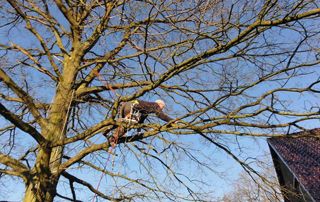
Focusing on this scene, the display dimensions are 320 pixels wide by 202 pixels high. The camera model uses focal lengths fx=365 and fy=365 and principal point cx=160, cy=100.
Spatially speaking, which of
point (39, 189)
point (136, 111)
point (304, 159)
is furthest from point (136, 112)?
point (304, 159)

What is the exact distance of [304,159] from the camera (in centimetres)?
967

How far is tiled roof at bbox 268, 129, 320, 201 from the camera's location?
8455mm

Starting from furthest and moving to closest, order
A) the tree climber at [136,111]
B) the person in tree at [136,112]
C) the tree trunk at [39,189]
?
1. the tree climber at [136,111]
2. the person in tree at [136,112]
3. the tree trunk at [39,189]

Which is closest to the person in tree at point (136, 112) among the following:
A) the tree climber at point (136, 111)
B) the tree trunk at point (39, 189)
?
the tree climber at point (136, 111)

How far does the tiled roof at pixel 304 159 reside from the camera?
8455mm

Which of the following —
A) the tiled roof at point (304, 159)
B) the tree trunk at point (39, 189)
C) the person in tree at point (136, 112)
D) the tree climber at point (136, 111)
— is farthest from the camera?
the tiled roof at point (304, 159)

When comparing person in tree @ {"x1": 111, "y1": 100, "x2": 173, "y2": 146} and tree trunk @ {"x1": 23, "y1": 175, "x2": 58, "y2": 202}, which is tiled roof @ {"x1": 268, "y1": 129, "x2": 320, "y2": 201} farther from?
tree trunk @ {"x1": 23, "y1": 175, "x2": 58, "y2": 202}

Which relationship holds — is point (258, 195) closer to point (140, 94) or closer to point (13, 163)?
point (140, 94)

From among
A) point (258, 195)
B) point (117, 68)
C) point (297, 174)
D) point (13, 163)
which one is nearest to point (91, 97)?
point (117, 68)

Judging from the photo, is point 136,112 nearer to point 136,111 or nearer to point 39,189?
point 136,111

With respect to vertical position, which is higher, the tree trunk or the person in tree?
A: the person in tree

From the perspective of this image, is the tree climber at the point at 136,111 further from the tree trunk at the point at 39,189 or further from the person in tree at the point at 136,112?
the tree trunk at the point at 39,189

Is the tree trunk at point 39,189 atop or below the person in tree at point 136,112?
below

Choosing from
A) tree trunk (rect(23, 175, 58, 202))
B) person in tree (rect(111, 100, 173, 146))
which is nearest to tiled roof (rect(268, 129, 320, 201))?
person in tree (rect(111, 100, 173, 146))
